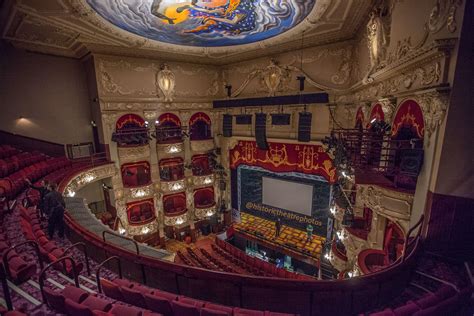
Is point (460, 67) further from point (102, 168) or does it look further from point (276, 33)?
point (102, 168)

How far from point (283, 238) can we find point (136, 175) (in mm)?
8730

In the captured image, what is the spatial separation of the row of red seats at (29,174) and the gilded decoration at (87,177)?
538mm

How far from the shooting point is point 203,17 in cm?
684

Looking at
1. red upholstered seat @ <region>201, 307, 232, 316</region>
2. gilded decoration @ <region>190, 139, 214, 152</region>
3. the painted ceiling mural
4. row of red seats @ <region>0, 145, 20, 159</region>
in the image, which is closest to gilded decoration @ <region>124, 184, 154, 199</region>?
gilded decoration @ <region>190, 139, 214, 152</region>

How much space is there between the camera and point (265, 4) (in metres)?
6.11

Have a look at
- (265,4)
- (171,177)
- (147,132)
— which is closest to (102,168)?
(147,132)

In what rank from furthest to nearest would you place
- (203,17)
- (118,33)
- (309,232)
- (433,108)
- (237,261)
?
(309,232) < (237,261) < (118,33) < (203,17) < (433,108)

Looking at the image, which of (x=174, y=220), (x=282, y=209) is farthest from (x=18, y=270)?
(x=282, y=209)

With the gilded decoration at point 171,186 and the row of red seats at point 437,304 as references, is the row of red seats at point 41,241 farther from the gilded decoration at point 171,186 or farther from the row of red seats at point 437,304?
the gilded decoration at point 171,186

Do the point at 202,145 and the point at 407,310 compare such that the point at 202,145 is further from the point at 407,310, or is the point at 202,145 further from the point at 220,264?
the point at 407,310

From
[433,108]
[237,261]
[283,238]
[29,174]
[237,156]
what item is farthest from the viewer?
[237,156]

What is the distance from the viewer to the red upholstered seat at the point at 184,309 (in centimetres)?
260

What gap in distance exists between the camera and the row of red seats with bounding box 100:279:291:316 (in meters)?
2.61

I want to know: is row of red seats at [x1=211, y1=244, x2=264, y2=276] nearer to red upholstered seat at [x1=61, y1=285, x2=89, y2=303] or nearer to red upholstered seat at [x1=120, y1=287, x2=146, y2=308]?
red upholstered seat at [x1=120, y1=287, x2=146, y2=308]
